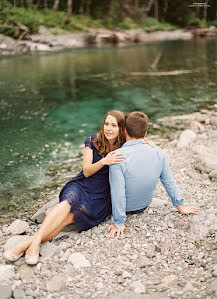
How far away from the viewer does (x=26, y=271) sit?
371 centimetres

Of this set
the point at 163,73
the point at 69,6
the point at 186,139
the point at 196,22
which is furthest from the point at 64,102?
the point at 196,22

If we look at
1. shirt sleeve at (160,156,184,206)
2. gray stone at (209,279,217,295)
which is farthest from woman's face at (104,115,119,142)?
gray stone at (209,279,217,295)

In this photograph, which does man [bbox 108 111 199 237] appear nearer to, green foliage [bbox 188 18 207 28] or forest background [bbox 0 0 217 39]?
forest background [bbox 0 0 217 39]

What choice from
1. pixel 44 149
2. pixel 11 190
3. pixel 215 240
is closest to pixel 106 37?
pixel 44 149

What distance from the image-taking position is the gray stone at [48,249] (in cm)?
399

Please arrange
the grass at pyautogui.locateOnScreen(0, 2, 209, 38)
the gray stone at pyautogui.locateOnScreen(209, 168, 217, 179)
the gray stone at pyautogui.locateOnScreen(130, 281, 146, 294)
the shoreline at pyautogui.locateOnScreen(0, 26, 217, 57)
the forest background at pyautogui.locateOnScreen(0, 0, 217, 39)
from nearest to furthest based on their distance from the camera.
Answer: the gray stone at pyautogui.locateOnScreen(130, 281, 146, 294) → the gray stone at pyautogui.locateOnScreen(209, 168, 217, 179) → the shoreline at pyautogui.locateOnScreen(0, 26, 217, 57) → the grass at pyautogui.locateOnScreen(0, 2, 209, 38) → the forest background at pyautogui.locateOnScreen(0, 0, 217, 39)

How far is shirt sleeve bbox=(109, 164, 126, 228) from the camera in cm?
420

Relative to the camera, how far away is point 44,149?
29.1 feet

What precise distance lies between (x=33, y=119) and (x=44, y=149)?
319 cm

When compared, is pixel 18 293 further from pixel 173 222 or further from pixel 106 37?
pixel 106 37

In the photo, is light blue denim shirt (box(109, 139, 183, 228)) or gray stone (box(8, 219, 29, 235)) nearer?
light blue denim shirt (box(109, 139, 183, 228))

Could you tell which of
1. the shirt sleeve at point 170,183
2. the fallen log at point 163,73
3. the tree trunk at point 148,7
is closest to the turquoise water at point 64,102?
the fallen log at point 163,73

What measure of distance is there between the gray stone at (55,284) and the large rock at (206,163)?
374 centimetres

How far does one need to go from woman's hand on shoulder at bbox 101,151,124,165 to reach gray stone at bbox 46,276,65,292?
1541 millimetres
